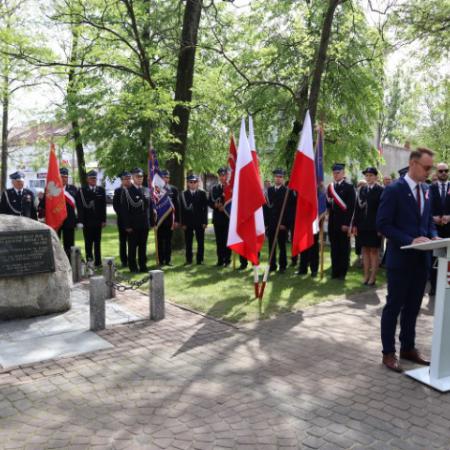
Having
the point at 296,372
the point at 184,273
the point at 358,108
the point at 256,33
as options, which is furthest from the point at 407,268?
the point at 256,33

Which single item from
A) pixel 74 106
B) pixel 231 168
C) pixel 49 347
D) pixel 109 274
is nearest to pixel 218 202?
pixel 231 168

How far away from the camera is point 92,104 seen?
51.7ft

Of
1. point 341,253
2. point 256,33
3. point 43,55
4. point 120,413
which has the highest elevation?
point 256,33

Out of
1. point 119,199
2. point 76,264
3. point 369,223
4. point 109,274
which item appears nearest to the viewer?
point 109,274

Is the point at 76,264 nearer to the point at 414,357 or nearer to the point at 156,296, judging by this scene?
the point at 156,296

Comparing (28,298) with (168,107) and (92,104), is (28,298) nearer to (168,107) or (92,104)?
(168,107)

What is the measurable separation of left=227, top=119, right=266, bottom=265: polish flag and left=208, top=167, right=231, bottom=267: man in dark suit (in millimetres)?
3805

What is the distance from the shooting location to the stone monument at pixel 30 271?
6660mm

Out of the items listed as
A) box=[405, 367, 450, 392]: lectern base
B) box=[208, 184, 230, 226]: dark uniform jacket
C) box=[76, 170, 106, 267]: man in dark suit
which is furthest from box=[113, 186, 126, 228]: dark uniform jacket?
box=[405, 367, 450, 392]: lectern base

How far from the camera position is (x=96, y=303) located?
6277mm

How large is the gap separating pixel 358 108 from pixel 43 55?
397 inches

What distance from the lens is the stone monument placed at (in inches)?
262

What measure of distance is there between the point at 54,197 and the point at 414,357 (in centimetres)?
767

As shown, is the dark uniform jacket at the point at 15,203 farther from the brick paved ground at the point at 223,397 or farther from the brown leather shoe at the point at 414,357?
the brown leather shoe at the point at 414,357
